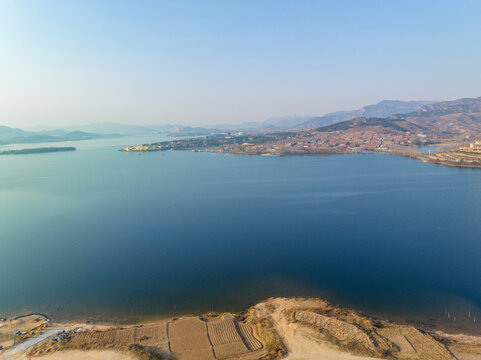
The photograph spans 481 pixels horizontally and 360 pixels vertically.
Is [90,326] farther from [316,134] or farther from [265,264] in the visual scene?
[316,134]

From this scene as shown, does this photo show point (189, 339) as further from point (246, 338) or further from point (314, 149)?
point (314, 149)

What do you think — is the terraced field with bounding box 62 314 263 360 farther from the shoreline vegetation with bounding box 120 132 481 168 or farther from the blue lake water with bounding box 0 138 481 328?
the shoreline vegetation with bounding box 120 132 481 168

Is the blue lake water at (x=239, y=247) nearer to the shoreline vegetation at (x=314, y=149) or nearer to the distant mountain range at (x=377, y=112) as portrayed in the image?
the shoreline vegetation at (x=314, y=149)

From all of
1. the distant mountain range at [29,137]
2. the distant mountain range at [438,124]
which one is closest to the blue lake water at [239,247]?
the distant mountain range at [438,124]

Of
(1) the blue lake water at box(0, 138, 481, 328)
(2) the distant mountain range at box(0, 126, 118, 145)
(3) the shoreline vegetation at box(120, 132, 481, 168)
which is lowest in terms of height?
(1) the blue lake water at box(0, 138, 481, 328)

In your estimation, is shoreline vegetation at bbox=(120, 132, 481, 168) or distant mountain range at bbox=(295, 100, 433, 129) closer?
shoreline vegetation at bbox=(120, 132, 481, 168)

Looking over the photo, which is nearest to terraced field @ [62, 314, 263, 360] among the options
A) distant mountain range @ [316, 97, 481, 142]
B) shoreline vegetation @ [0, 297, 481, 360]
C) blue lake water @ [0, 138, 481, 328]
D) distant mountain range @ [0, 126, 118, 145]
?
shoreline vegetation @ [0, 297, 481, 360]

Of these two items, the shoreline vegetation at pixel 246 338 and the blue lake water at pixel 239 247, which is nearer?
the shoreline vegetation at pixel 246 338
